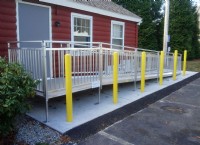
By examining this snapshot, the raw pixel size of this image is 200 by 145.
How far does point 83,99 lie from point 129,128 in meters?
1.78

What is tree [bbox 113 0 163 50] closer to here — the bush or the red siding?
the red siding

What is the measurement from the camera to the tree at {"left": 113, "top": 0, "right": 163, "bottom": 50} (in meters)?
18.6

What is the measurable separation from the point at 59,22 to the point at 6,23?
1732 millimetres

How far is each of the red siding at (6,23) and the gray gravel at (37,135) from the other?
219cm

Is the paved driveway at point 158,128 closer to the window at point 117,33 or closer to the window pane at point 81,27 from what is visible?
the window pane at point 81,27

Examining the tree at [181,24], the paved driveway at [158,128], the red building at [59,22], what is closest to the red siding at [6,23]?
the red building at [59,22]

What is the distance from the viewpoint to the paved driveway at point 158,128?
157 inches

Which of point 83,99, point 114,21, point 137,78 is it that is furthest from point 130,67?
point 114,21

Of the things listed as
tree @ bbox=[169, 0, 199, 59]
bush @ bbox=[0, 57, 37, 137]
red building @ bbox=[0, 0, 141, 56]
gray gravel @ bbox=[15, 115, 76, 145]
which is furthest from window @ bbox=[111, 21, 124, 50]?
tree @ bbox=[169, 0, 199, 59]

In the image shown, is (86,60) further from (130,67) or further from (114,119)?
(130,67)

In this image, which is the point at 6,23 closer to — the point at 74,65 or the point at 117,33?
the point at 74,65

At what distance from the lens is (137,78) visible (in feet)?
23.8

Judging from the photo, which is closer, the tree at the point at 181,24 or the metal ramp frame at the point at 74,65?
the metal ramp frame at the point at 74,65

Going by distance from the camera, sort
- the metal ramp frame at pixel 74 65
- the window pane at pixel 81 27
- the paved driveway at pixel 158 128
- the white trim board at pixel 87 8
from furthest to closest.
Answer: the window pane at pixel 81 27
the white trim board at pixel 87 8
the metal ramp frame at pixel 74 65
the paved driveway at pixel 158 128
